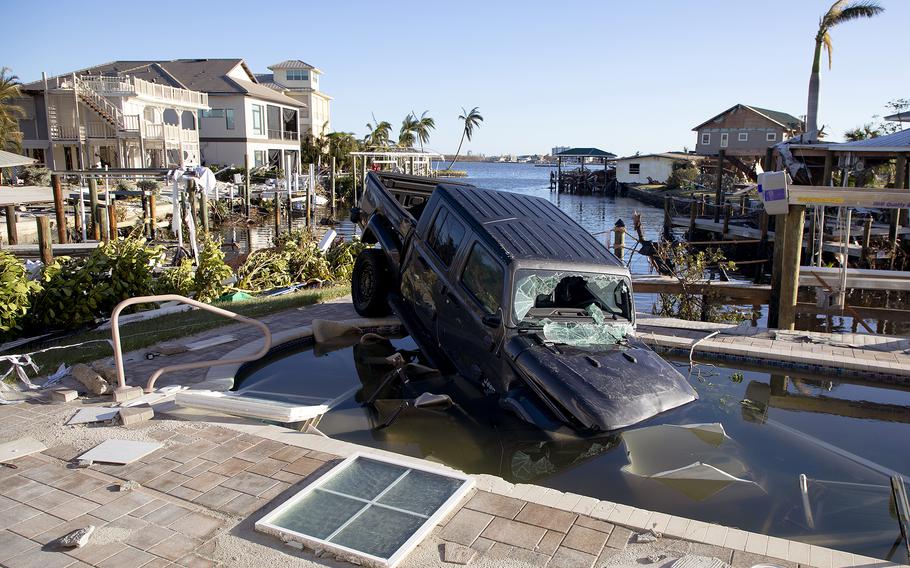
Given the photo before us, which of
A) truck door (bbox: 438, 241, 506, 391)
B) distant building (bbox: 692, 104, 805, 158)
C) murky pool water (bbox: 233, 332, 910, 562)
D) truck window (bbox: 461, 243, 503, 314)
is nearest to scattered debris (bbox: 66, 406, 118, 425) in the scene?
murky pool water (bbox: 233, 332, 910, 562)

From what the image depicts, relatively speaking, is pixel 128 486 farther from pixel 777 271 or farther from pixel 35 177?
pixel 35 177

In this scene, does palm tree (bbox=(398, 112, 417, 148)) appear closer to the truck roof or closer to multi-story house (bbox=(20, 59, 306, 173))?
multi-story house (bbox=(20, 59, 306, 173))

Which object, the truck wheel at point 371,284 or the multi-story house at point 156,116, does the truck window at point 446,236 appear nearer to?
the truck wheel at point 371,284

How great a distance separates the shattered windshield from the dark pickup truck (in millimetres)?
11

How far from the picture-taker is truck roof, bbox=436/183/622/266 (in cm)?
690

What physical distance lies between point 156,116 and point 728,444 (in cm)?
4066

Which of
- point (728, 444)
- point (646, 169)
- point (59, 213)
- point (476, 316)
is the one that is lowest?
point (728, 444)

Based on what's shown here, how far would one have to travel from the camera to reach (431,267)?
780 cm

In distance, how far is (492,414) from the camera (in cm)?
687

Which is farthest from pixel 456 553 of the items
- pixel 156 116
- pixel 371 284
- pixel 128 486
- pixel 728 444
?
pixel 156 116

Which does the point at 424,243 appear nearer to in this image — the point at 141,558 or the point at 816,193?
the point at 141,558

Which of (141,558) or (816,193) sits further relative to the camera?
(816,193)

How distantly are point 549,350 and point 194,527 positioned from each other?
11.0 ft

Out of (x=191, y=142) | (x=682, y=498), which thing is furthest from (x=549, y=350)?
(x=191, y=142)
